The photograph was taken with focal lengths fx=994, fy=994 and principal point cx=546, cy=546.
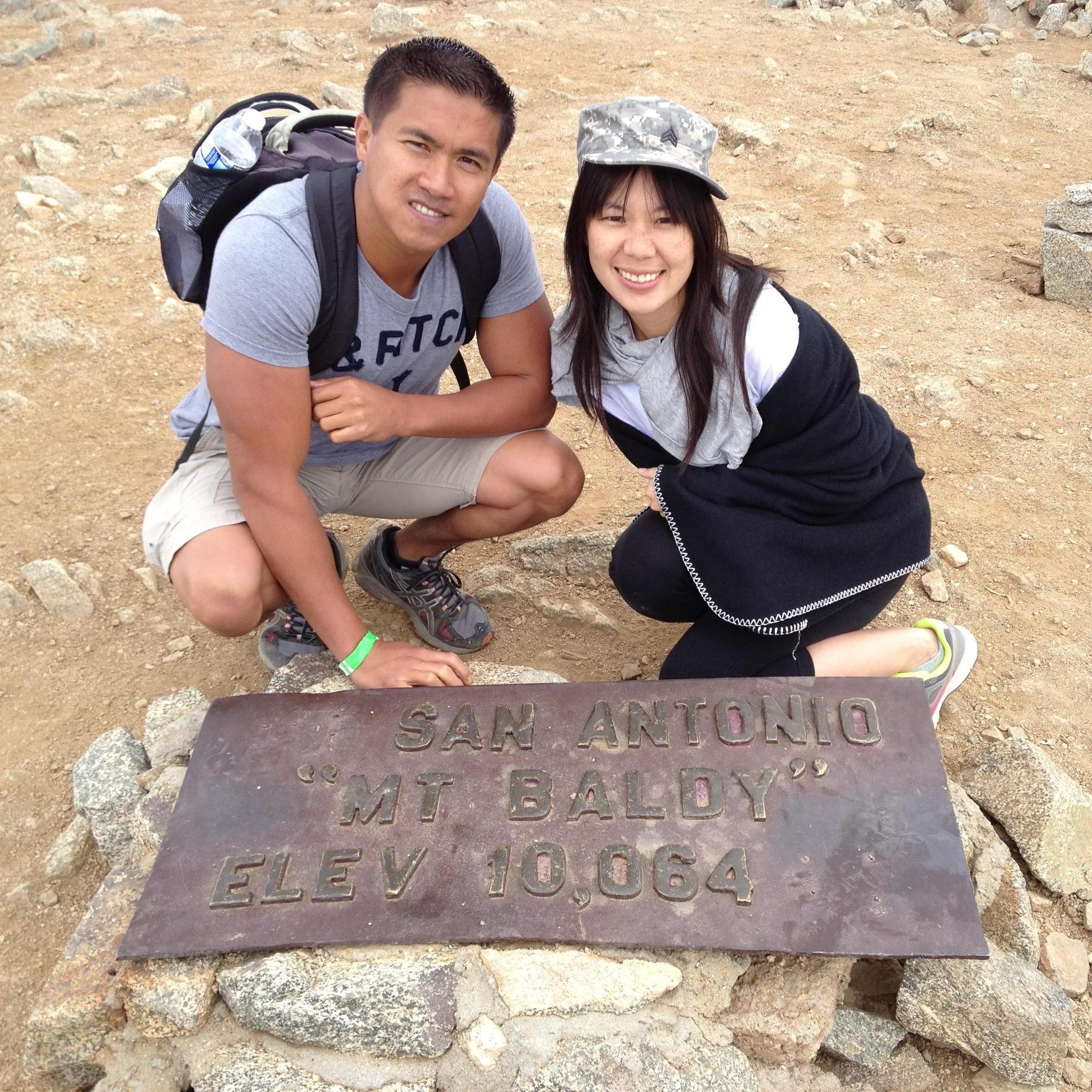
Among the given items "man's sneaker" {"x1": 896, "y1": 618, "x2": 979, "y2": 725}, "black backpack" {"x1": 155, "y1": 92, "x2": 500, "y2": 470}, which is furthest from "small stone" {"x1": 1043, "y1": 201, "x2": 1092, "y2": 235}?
"black backpack" {"x1": 155, "y1": 92, "x2": 500, "y2": 470}

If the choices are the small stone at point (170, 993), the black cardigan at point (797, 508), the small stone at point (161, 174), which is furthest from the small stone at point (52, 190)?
the small stone at point (170, 993)

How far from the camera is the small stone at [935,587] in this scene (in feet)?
9.82

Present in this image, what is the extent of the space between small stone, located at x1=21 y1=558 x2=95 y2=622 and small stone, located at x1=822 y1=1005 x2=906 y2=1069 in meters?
2.35

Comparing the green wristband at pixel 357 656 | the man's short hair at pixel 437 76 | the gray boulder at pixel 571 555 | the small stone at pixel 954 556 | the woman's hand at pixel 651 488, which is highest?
the man's short hair at pixel 437 76

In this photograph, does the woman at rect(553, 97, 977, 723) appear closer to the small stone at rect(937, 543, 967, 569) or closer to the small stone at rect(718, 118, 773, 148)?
the small stone at rect(937, 543, 967, 569)

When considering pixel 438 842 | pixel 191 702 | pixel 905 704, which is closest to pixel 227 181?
pixel 191 702

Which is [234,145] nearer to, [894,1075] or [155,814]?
[155,814]

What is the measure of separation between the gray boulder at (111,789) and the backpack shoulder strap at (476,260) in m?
1.35

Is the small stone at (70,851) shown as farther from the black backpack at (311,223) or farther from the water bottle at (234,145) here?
the water bottle at (234,145)

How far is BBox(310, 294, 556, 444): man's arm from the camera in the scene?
220 cm

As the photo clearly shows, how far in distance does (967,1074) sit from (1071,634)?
4.50ft

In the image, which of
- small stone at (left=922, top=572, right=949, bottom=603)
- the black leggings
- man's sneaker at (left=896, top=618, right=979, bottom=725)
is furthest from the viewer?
small stone at (left=922, top=572, right=949, bottom=603)

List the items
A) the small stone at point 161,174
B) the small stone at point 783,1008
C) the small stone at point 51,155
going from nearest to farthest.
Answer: the small stone at point 783,1008
the small stone at point 161,174
the small stone at point 51,155

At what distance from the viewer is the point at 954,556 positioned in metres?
3.12
